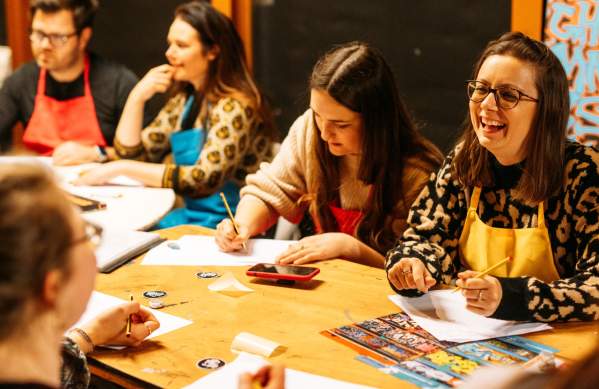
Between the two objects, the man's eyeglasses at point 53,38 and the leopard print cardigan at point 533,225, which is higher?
the man's eyeglasses at point 53,38

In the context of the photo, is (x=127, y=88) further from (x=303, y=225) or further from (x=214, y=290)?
(x=214, y=290)

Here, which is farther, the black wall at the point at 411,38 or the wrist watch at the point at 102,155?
the wrist watch at the point at 102,155

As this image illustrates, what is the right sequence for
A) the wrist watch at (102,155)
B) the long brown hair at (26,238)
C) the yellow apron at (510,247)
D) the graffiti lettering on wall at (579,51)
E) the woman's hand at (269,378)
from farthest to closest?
the wrist watch at (102,155) < the graffiti lettering on wall at (579,51) < the yellow apron at (510,247) < the woman's hand at (269,378) < the long brown hair at (26,238)

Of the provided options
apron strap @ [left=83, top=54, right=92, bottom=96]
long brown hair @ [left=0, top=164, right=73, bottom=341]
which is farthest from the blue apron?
long brown hair @ [left=0, top=164, right=73, bottom=341]

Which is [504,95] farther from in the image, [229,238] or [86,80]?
[86,80]

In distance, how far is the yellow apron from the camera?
77.9 inches

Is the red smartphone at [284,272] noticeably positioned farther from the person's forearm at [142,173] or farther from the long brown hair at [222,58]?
the long brown hair at [222,58]

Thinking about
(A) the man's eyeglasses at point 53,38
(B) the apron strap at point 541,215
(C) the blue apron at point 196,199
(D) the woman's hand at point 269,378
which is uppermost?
(A) the man's eyeglasses at point 53,38

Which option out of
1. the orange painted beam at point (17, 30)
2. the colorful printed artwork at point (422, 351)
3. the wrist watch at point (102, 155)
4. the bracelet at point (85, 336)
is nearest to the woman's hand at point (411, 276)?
the colorful printed artwork at point (422, 351)

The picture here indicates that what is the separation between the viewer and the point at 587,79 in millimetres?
2984

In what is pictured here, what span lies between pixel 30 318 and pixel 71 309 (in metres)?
0.10

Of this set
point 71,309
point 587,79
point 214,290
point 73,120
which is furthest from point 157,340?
point 73,120

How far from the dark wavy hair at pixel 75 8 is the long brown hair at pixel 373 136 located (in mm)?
1897

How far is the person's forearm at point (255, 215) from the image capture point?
2605 mm
